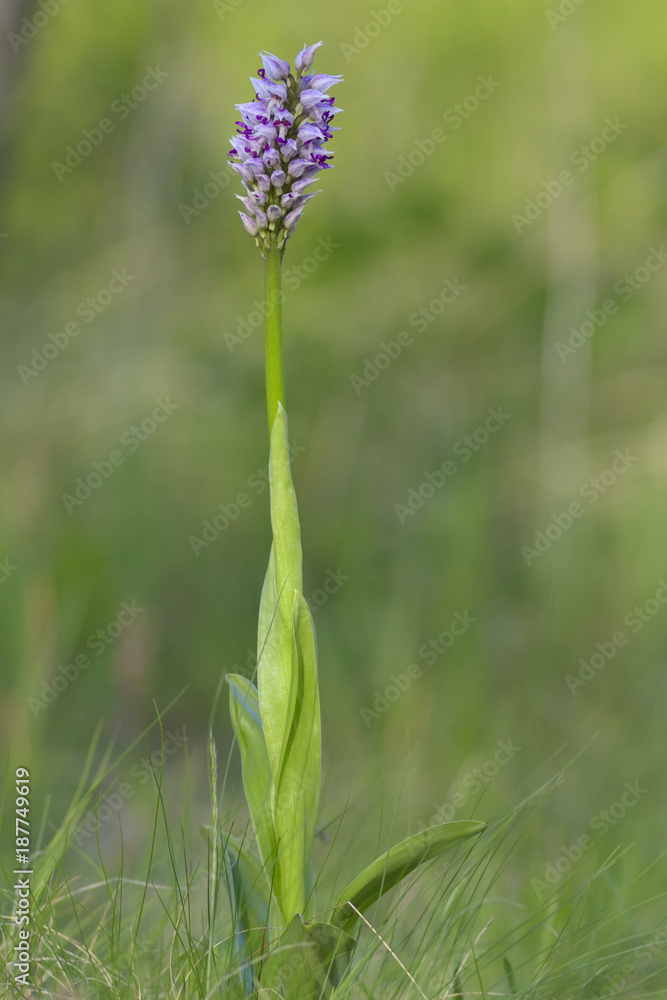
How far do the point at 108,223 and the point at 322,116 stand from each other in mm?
6489

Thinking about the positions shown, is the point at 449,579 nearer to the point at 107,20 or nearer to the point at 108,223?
the point at 108,223

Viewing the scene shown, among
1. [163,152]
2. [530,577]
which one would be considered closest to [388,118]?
[163,152]
